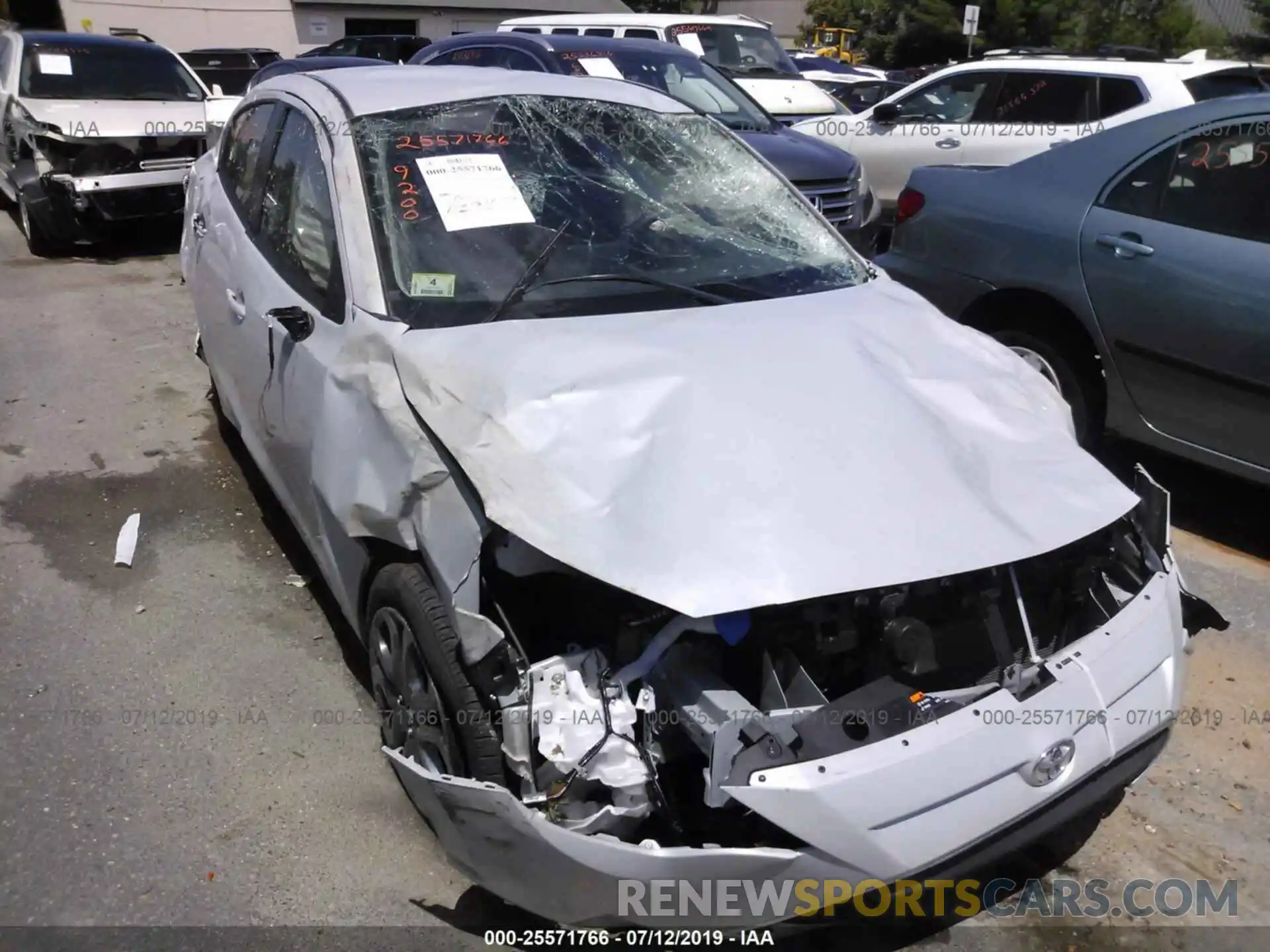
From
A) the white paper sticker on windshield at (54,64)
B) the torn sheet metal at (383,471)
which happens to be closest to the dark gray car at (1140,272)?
the torn sheet metal at (383,471)

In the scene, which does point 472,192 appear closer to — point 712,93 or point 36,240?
point 712,93

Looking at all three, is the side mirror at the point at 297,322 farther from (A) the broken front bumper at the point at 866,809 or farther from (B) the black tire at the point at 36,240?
(B) the black tire at the point at 36,240

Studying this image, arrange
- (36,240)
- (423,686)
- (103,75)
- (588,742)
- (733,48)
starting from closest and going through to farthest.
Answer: (588,742), (423,686), (36,240), (103,75), (733,48)

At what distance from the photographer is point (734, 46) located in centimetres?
1092

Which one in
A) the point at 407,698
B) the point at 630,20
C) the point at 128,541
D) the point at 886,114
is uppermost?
the point at 630,20

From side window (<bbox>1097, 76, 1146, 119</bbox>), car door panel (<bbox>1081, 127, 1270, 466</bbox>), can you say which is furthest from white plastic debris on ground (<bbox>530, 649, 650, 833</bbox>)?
side window (<bbox>1097, 76, 1146, 119</bbox>)

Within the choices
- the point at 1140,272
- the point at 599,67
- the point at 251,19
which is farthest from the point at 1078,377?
the point at 251,19

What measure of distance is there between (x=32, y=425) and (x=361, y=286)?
3216 millimetres

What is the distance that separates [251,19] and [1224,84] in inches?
1020

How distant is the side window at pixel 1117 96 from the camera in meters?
7.77

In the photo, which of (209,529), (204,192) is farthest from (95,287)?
(209,529)

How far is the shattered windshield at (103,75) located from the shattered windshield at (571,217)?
694 cm

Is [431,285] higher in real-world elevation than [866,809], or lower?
higher

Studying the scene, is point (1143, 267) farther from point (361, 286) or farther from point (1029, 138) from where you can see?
point (1029, 138)
